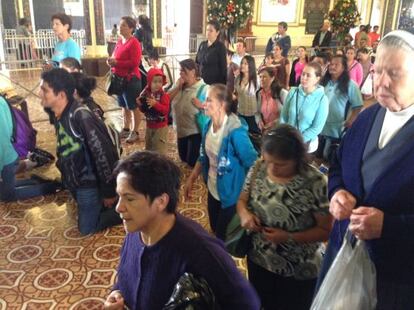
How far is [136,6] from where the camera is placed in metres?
16.6

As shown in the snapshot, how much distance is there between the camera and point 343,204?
142cm

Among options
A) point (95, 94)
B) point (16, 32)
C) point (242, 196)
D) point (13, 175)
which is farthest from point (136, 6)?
point (242, 196)

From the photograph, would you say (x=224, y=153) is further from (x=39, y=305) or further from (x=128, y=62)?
(x=128, y=62)

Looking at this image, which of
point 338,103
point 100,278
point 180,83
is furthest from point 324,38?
point 100,278

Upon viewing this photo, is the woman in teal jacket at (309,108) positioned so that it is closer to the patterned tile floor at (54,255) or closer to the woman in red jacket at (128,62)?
the patterned tile floor at (54,255)

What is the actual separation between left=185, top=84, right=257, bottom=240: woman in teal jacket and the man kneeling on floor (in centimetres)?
78

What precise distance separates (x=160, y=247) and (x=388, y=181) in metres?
0.79

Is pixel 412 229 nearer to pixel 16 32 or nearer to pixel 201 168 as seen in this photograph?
pixel 201 168

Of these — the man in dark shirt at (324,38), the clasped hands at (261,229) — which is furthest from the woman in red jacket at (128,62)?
the man in dark shirt at (324,38)

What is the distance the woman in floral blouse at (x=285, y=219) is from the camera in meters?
1.77

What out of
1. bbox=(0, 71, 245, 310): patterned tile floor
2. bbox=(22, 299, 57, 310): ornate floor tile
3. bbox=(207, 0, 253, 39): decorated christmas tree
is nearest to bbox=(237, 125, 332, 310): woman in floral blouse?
bbox=(0, 71, 245, 310): patterned tile floor

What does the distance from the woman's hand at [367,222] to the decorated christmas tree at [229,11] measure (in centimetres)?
787

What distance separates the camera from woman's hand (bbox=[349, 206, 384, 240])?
1.28 m

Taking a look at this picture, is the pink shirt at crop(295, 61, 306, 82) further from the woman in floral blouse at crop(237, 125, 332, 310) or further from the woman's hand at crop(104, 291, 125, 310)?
the woman's hand at crop(104, 291, 125, 310)
